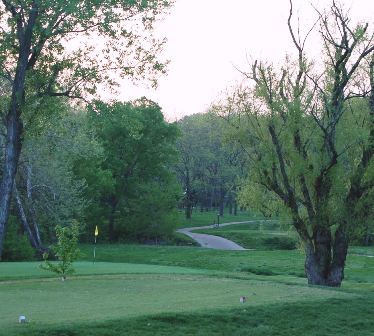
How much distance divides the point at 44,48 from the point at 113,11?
2721 millimetres

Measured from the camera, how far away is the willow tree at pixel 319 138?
2022 centimetres

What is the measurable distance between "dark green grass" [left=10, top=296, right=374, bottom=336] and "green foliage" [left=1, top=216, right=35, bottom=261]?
25558 millimetres

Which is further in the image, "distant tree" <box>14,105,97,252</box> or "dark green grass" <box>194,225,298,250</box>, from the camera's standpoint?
"dark green grass" <box>194,225,298,250</box>

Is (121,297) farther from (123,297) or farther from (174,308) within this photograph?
(174,308)

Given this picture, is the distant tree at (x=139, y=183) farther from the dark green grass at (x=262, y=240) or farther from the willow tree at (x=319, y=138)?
the willow tree at (x=319, y=138)

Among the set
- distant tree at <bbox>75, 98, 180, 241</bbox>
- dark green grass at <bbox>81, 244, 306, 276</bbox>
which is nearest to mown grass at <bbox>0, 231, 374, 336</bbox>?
dark green grass at <bbox>81, 244, 306, 276</bbox>

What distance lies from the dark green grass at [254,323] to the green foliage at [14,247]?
25.6m

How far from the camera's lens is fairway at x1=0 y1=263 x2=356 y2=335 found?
34.8ft

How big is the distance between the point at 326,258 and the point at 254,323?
10253mm

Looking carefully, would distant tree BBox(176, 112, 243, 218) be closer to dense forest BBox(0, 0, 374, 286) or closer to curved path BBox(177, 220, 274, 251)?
curved path BBox(177, 220, 274, 251)

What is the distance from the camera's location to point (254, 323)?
37.9 ft

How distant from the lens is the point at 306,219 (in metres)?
21.4

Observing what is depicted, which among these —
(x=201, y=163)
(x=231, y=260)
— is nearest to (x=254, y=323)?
(x=231, y=260)

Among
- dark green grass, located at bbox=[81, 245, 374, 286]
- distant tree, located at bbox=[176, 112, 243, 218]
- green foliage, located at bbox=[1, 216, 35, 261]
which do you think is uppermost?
distant tree, located at bbox=[176, 112, 243, 218]
